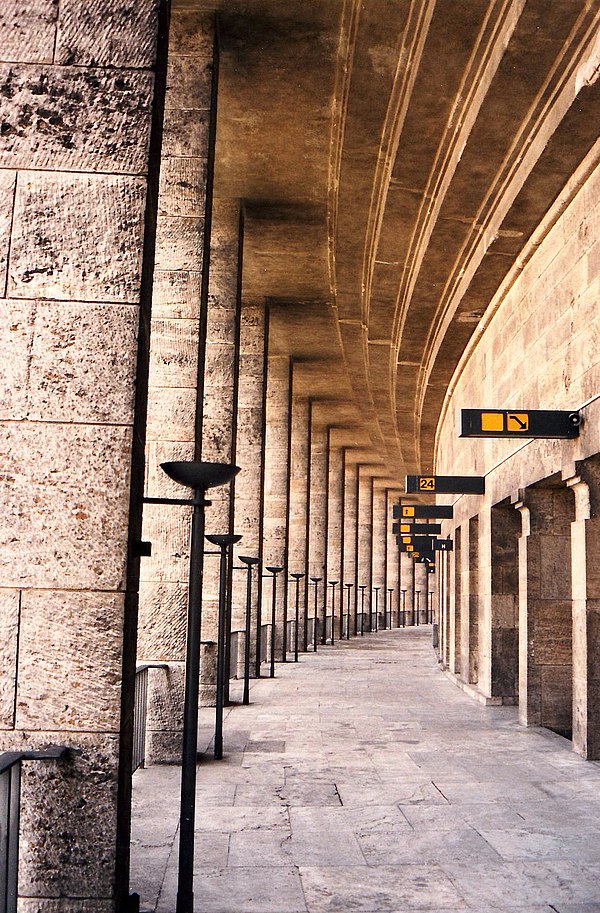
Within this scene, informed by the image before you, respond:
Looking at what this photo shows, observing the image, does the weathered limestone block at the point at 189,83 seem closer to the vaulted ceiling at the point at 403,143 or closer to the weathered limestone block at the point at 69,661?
the vaulted ceiling at the point at 403,143

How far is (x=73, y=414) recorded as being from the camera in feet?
14.9

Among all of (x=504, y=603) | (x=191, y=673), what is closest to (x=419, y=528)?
(x=504, y=603)

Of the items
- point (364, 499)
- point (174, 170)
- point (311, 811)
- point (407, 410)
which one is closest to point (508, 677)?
point (311, 811)

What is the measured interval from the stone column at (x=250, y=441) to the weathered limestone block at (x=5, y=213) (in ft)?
49.3

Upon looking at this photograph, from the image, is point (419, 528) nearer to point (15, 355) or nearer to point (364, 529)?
point (364, 529)

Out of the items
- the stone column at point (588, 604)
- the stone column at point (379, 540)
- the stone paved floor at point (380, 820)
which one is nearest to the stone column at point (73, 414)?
the stone paved floor at point (380, 820)

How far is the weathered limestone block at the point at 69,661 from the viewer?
436 centimetres

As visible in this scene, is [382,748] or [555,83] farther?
[382,748]

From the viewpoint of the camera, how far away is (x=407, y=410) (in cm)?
2509

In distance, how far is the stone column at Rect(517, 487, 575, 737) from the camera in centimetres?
1201

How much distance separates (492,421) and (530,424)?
49 cm

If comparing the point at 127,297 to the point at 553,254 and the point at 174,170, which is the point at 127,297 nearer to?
the point at 174,170

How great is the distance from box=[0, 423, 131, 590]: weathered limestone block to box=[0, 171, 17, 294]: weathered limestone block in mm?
775

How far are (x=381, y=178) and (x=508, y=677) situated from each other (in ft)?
25.2
